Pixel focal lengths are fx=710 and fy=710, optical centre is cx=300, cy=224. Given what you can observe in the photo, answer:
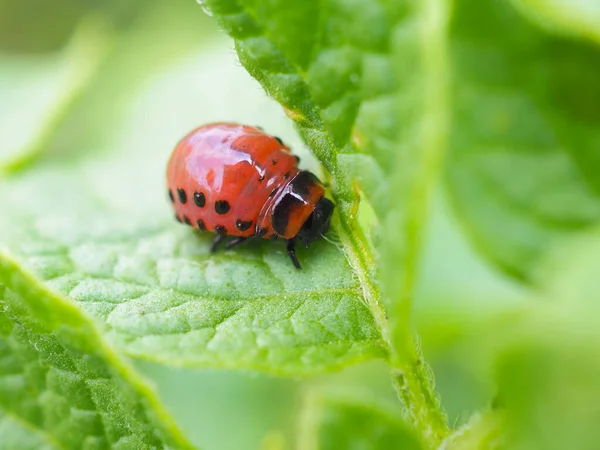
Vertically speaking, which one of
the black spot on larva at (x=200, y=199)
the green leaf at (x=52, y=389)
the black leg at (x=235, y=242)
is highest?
the green leaf at (x=52, y=389)

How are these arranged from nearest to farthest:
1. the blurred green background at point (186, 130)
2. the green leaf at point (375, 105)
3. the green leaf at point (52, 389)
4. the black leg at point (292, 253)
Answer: the green leaf at point (375, 105) < the green leaf at point (52, 389) < the black leg at point (292, 253) < the blurred green background at point (186, 130)

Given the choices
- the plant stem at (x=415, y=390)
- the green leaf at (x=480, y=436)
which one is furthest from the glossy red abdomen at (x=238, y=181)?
the green leaf at (x=480, y=436)

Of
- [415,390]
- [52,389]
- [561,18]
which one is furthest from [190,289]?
[561,18]

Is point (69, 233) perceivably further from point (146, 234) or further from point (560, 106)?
point (560, 106)

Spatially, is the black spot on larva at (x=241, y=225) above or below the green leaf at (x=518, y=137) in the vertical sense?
below

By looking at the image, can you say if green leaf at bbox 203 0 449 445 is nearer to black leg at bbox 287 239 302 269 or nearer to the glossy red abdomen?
black leg at bbox 287 239 302 269

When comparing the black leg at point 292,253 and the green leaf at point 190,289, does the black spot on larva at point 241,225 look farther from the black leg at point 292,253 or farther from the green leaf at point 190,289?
the black leg at point 292,253
